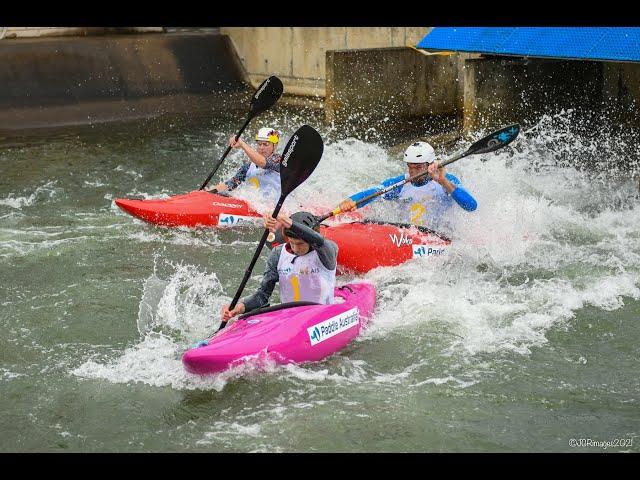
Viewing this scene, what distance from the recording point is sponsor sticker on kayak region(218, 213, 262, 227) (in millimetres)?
9616

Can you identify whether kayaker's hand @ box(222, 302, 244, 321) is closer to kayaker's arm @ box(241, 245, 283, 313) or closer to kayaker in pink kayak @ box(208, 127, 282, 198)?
kayaker's arm @ box(241, 245, 283, 313)

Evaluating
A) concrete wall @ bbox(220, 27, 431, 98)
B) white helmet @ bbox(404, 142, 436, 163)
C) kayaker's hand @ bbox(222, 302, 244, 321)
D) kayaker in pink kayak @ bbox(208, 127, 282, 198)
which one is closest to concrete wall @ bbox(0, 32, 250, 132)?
concrete wall @ bbox(220, 27, 431, 98)

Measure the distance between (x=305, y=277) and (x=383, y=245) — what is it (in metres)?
1.84

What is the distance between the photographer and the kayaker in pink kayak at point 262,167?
9391 millimetres

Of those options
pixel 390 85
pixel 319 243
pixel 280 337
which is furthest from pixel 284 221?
pixel 390 85

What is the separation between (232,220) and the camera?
9633 millimetres

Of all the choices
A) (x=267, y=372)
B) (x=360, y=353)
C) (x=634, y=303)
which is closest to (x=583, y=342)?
(x=634, y=303)

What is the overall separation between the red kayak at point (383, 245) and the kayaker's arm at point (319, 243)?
171 centimetres

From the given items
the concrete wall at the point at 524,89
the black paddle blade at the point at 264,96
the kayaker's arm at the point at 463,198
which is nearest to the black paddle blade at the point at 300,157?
the kayaker's arm at the point at 463,198

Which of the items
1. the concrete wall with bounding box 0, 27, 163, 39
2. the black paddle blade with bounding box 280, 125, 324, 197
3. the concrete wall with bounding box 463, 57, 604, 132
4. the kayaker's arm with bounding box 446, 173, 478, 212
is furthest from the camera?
the concrete wall with bounding box 0, 27, 163, 39

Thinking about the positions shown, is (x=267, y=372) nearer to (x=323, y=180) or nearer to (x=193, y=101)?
(x=323, y=180)

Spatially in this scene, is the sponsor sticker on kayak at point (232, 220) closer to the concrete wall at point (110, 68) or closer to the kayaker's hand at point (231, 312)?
the kayaker's hand at point (231, 312)

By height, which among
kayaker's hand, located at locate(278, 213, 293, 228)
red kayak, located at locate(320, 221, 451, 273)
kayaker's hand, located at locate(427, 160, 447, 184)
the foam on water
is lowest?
the foam on water

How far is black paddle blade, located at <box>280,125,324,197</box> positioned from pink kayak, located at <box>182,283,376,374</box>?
40.0 inches
